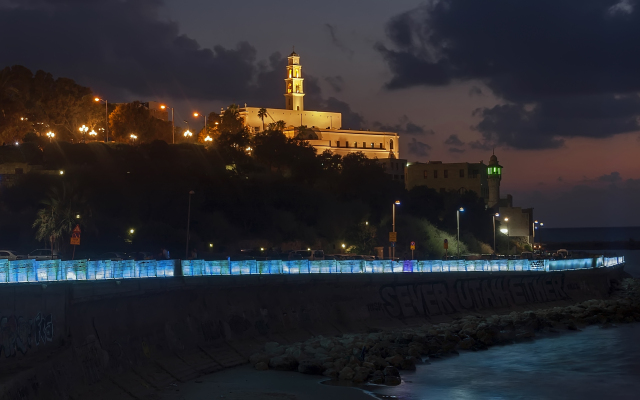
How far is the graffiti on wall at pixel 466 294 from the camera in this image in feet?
173

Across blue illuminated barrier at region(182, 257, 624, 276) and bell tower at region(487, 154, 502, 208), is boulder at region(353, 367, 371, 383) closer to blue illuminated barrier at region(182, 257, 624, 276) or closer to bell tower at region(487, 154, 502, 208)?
blue illuminated barrier at region(182, 257, 624, 276)

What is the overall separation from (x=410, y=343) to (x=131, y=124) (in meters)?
97.2

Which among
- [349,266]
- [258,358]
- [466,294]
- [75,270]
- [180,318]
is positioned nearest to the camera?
[75,270]

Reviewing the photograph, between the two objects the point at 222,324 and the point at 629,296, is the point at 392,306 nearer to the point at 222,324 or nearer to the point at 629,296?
the point at 222,324

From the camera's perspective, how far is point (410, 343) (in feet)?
142

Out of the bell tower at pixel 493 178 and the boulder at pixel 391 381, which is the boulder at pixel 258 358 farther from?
the bell tower at pixel 493 178

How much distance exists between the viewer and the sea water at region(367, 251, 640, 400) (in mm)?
35719

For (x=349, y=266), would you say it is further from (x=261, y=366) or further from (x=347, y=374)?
(x=347, y=374)

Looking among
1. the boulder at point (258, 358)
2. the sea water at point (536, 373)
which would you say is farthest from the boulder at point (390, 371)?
the boulder at point (258, 358)

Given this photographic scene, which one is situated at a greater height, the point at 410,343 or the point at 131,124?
the point at 131,124

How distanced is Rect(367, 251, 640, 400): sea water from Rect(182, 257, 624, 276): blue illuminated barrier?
1084 centimetres

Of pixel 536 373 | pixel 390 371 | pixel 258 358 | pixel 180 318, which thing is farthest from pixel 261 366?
pixel 536 373

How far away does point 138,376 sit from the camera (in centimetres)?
3102

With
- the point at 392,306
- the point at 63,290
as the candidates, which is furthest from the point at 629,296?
the point at 63,290
